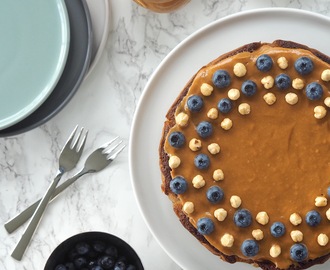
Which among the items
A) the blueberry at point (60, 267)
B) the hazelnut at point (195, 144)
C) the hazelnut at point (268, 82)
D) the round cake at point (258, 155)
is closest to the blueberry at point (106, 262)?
the blueberry at point (60, 267)

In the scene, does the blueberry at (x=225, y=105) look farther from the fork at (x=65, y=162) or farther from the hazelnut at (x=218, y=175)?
the fork at (x=65, y=162)

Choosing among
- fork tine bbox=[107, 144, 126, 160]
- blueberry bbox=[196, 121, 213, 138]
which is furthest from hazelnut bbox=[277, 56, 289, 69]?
fork tine bbox=[107, 144, 126, 160]

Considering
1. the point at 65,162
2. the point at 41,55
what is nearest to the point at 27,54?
the point at 41,55

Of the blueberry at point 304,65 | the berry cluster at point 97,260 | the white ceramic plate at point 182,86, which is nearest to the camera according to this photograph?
the blueberry at point 304,65

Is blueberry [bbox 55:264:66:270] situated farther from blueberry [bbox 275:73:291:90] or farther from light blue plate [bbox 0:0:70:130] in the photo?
blueberry [bbox 275:73:291:90]

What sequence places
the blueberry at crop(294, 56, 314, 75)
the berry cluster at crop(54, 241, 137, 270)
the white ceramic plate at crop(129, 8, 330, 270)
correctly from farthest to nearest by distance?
the berry cluster at crop(54, 241, 137, 270) → the white ceramic plate at crop(129, 8, 330, 270) → the blueberry at crop(294, 56, 314, 75)
